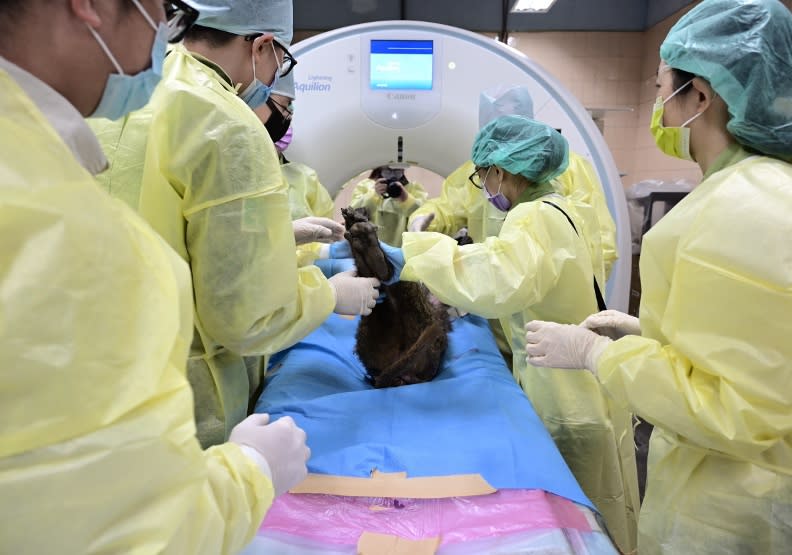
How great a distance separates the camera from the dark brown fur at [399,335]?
1777mm

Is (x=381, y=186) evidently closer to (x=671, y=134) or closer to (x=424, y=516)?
(x=671, y=134)

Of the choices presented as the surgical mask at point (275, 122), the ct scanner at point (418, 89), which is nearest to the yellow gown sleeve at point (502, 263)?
the surgical mask at point (275, 122)

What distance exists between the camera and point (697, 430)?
1011 millimetres

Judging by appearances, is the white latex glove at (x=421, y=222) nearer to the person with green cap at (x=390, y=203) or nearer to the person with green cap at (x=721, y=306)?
the person with green cap at (x=390, y=203)

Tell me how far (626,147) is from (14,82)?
6190 millimetres

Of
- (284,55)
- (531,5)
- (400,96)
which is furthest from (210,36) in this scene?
(531,5)

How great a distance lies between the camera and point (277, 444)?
0.85 m

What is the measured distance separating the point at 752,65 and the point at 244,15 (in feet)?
3.52

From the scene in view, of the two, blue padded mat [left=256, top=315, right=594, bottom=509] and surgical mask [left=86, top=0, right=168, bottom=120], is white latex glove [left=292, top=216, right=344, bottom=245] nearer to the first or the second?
blue padded mat [left=256, top=315, right=594, bottom=509]

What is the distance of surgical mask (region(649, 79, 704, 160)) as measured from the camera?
1.22 meters

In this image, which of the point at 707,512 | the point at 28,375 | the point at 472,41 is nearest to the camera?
the point at 28,375

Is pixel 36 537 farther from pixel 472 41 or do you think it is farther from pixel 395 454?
pixel 472 41

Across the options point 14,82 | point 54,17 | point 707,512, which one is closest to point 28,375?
point 14,82

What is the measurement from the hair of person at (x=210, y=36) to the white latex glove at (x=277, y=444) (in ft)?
2.98
